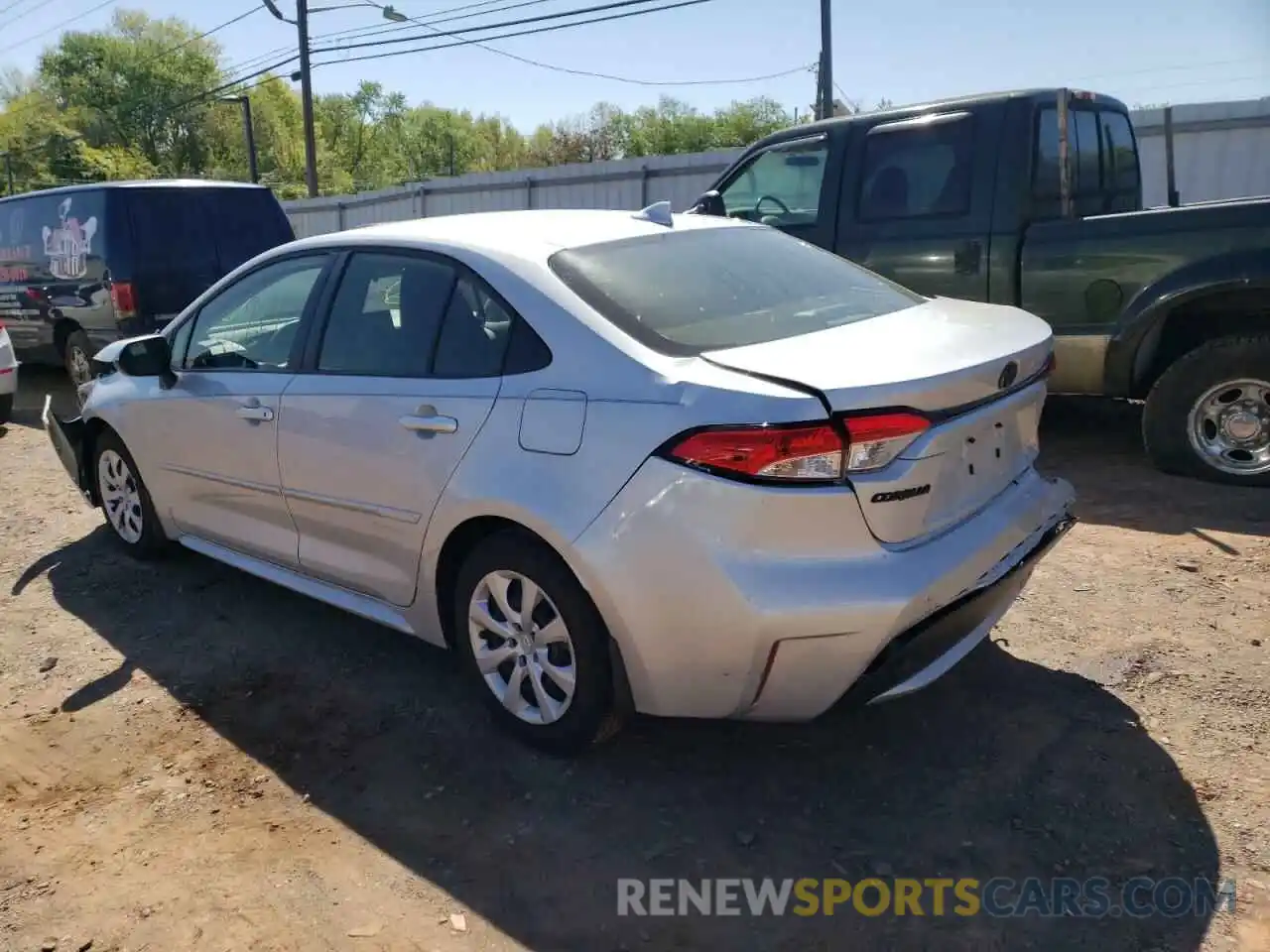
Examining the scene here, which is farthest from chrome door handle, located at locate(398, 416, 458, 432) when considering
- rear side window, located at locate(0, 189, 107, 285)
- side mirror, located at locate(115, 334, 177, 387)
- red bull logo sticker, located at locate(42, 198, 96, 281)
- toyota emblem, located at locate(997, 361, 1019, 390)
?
red bull logo sticker, located at locate(42, 198, 96, 281)

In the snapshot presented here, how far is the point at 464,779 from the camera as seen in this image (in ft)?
10.1

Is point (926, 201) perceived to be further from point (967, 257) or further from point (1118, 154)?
point (1118, 154)

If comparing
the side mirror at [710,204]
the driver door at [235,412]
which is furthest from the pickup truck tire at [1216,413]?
the driver door at [235,412]

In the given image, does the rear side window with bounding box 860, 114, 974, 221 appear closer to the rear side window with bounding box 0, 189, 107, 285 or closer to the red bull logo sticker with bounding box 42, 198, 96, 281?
the rear side window with bounding box 0, 189, 107, 285

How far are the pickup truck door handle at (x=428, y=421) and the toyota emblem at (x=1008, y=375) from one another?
159 centimetres

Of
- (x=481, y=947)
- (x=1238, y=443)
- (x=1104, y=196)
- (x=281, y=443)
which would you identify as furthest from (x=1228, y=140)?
(x=481, y=947)

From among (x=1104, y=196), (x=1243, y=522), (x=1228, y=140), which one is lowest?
(x=1243, y=522)

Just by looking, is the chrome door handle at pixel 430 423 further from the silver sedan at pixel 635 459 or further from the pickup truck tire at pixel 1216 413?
the pickup truck tire at pixel 1216 413

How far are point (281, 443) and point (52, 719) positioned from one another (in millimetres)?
1236

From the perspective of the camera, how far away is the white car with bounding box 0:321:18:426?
8.66 meters

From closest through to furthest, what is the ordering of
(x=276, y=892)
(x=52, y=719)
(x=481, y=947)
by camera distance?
(x=481, y=947) → (x=276, y=892) → (x=52, y=719)

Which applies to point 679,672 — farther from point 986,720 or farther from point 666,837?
point 986,720

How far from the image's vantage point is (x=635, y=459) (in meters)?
2.64

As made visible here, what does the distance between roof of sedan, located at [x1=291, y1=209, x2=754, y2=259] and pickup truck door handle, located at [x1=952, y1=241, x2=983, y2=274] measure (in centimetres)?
240
